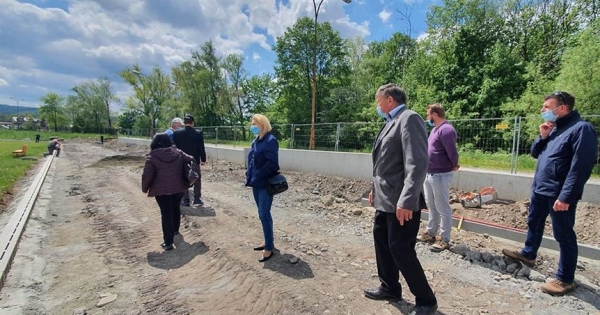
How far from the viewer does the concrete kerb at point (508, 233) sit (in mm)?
4371

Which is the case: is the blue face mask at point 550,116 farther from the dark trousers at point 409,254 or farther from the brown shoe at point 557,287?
the dark trousers at point 409,254

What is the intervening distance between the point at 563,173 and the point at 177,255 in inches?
192

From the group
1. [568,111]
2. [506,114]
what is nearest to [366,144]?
[568,111]

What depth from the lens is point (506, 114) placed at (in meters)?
16.5

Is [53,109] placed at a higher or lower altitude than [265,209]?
higher

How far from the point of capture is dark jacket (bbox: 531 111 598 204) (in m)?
2.94

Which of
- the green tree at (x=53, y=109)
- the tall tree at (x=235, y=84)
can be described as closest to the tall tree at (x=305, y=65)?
the tall tree at (x=235, y=84)

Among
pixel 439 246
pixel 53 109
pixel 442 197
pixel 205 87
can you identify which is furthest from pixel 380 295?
pixel 53 109

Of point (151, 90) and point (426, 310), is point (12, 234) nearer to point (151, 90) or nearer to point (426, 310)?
point (426, 310)

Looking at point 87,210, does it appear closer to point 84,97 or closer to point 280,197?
point 280,197

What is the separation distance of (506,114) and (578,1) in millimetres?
8597

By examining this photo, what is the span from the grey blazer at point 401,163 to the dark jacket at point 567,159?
1551mm

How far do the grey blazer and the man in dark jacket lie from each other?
5.17ft

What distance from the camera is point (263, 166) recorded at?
152 inches
